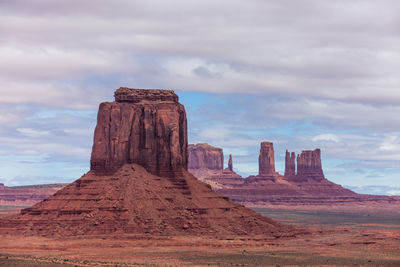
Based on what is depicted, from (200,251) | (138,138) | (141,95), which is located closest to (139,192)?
(138,138)

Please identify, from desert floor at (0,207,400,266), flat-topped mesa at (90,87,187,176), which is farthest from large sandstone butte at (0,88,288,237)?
desert floor at (0,207,400,266)

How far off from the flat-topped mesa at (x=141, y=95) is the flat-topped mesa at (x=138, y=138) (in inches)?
74.0

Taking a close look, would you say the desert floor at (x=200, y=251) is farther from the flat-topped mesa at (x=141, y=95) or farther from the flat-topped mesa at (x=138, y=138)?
the flat-topped mesa at (x=141, y=95)

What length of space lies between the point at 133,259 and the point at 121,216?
1966 cm

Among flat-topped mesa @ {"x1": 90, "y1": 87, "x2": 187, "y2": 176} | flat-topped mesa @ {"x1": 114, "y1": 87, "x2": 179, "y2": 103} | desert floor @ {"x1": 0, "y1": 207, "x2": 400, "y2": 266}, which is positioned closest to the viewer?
desert floor @ {"x1": 0, "y1": 207, "x2": 400, "y2": 266}

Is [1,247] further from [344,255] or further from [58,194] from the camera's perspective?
→ [344,255]

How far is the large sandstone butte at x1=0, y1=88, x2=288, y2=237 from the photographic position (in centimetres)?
12156

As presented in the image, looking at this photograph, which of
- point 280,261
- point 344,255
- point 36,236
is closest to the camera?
point 280,261

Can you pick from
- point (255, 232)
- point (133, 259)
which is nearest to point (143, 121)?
point (255, 232)

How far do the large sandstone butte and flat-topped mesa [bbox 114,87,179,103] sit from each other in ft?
0.55

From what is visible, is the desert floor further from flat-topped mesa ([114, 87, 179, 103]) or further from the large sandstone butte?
flat-topped mesa ([114, 87, 179, 103])

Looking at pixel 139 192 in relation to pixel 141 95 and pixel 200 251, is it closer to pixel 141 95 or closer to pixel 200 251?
pixel 200 251

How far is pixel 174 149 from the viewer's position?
134 metres

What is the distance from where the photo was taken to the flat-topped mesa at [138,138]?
435 feet
